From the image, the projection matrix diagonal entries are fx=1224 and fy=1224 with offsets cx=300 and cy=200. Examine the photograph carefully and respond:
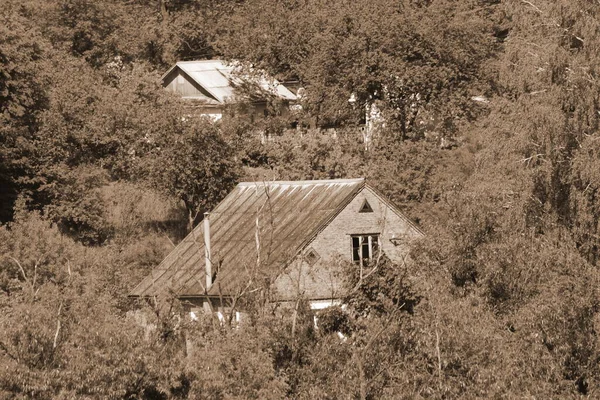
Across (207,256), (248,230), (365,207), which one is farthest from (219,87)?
(207,256)

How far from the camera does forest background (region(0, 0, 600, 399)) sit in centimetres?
2002

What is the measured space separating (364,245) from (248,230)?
2991 millimetres

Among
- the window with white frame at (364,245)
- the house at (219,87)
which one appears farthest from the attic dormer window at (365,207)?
the house at (219,87)

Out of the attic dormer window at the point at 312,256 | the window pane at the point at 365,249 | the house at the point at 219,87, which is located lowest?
the window pane at the point at 365,249

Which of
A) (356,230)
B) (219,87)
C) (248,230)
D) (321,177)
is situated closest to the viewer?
(356,230)

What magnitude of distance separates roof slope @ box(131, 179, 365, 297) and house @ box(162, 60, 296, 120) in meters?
10.9

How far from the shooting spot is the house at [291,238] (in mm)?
28703

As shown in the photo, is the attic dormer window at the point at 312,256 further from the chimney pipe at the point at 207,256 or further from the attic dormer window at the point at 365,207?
the chimney pipe at the point at 207,256

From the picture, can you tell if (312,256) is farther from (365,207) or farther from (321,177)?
(321,177)

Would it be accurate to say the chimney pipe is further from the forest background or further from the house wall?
the house wall

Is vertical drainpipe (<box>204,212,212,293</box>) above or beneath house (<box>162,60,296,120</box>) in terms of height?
beneath

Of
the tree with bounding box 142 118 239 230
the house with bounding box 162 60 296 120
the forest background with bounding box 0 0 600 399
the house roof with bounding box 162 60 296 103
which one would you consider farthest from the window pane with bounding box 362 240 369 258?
the house roof with bounding box 162 60 296 103

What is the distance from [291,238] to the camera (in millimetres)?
29891

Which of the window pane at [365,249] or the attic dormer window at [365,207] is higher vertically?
the attic dormer window at [365,207]
